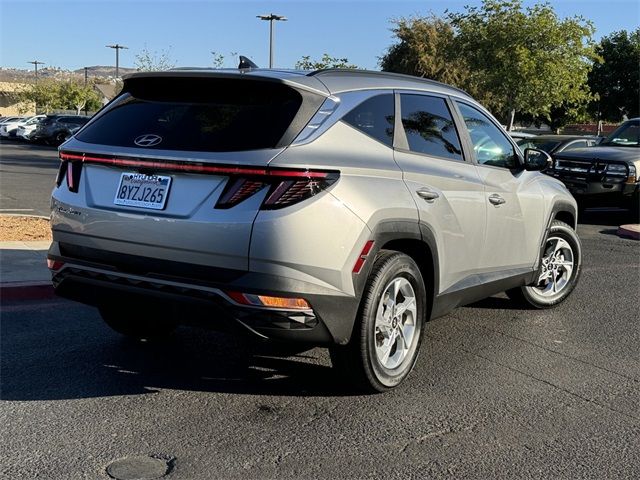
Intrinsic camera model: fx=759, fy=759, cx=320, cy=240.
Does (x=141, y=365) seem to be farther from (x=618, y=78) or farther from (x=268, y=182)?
(x=618, y=78)

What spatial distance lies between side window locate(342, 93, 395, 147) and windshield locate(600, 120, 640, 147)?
35.2ft

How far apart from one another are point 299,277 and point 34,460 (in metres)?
1.54

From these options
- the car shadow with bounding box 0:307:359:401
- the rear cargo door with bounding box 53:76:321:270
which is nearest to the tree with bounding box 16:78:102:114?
the car shadow with bounding box 0:307:359:401

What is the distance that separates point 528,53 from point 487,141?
1841 cm

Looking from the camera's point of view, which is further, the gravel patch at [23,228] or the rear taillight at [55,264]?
the gravel patch at [23,228]

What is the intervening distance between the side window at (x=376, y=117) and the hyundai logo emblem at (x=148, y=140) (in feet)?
3.46

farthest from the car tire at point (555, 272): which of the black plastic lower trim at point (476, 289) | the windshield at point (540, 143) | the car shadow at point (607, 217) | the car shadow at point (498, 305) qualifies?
the windshield at point (540, 143)

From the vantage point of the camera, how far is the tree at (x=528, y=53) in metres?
23.1

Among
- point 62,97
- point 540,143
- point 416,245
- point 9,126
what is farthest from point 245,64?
point 62,97

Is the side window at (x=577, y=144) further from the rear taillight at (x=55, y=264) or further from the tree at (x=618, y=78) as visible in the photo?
the tree at (x=618, y=78)

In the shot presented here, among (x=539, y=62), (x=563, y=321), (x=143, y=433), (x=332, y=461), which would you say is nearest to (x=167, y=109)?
(x=143, y=433)

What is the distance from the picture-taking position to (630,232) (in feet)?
38.6

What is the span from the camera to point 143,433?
392cm

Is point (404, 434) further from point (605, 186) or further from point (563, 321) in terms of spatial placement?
point (605, 186)
